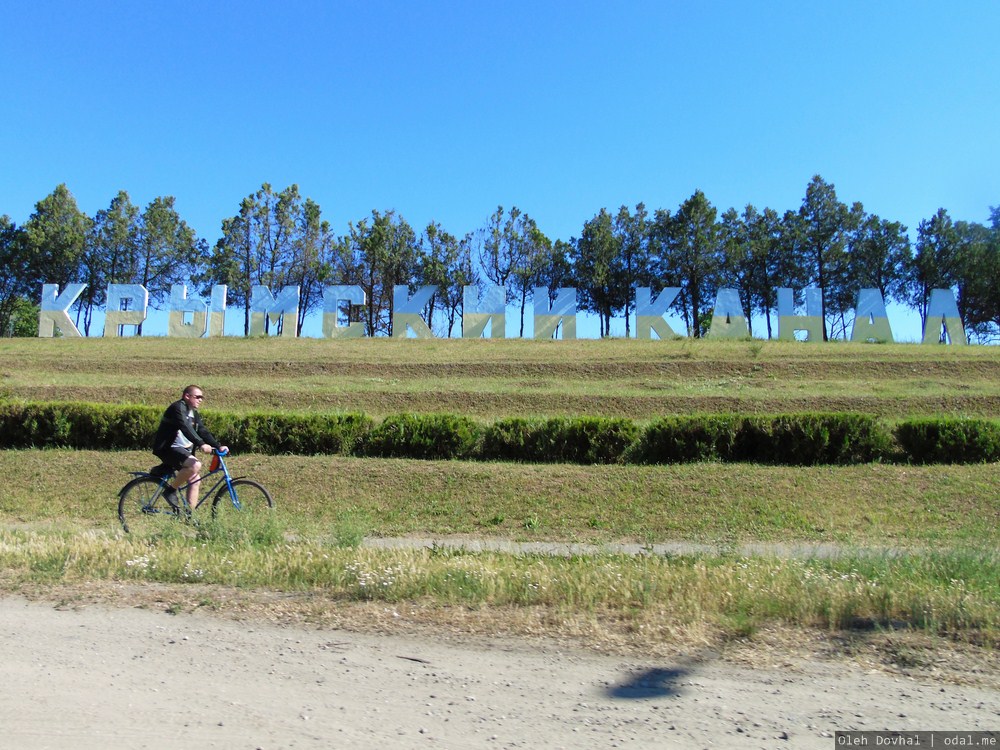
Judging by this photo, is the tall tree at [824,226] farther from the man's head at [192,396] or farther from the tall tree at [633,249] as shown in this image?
the man's head at [192,396]

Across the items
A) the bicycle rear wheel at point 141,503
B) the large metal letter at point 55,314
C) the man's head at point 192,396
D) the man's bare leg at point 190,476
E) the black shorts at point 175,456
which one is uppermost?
the large metal letter at point 55,314

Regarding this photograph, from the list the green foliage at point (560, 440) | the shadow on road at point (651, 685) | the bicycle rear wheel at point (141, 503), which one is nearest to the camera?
the shadow on road at point (651, 685)

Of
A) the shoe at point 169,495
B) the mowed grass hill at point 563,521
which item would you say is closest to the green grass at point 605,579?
the mowed grass hill at point 563,521

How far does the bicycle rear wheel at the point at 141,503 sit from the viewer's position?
867 centimetres

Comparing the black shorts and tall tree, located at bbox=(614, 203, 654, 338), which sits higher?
tall tree, located at bbox=(614, 203, 654, 338)

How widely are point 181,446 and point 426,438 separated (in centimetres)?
582

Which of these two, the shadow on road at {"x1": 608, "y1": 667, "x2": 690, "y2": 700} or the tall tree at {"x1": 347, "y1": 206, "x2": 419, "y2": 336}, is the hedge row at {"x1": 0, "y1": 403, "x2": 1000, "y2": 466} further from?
the tall tree at {"x1": 347, "y1": 206, "x2": 419, "y2": 336}

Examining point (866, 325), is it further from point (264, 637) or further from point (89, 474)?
point (264, 637)

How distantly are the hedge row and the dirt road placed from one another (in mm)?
9306

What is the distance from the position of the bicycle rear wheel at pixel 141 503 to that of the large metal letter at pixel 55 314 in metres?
33.2

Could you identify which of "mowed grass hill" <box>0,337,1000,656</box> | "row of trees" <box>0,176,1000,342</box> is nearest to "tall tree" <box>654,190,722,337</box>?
"row of trees" <box>0,176,1000,342</box>

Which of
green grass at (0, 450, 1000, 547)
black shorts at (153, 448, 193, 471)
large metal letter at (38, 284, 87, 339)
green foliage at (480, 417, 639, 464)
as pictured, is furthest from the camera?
large metal letter at (38, 284, 87, 339)

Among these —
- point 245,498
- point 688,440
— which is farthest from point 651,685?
point 688,440

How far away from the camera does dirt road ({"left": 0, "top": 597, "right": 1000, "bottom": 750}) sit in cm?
346
